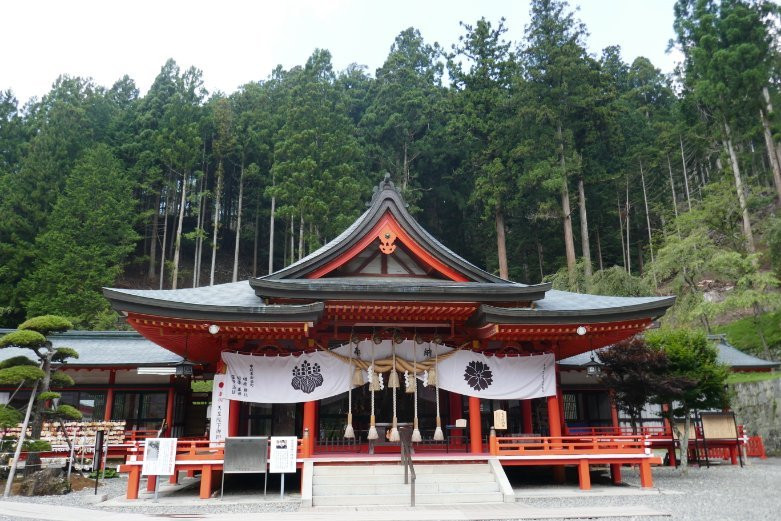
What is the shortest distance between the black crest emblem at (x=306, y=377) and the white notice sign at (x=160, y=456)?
9.24 feet

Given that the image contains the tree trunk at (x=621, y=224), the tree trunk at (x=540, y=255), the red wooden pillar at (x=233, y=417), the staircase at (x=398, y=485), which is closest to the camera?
the staircase at (x=398, y=485)

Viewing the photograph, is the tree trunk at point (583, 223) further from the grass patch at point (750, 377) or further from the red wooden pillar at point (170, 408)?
the red wooden pillar at point (170, 408)

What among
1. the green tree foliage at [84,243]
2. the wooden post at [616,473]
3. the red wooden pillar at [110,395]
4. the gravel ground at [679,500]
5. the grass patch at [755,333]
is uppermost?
the green tree foliage at [84,243]

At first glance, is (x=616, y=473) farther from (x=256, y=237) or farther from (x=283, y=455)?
(x=256, y=237)

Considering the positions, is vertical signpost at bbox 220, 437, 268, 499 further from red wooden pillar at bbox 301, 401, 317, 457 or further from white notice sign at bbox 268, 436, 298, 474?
red wooden pillar at bbox 301, 401, 317, 457

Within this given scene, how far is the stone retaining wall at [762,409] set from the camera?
20078mm

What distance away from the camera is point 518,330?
1236 centimetres

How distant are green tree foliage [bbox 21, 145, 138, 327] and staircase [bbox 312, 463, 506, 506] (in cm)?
2224

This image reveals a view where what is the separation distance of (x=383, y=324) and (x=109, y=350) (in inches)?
436

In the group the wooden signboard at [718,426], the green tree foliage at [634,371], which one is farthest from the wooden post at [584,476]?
the wooden signboard at [718,426]

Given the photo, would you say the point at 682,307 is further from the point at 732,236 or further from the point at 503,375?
the point at 503,375

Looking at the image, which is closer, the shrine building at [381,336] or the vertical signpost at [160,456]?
the vertical signpost at [160,456]

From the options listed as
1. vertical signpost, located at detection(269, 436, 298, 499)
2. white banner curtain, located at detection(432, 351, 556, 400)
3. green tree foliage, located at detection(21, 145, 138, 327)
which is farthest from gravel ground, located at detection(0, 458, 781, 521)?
green tree foliage, located at detection(21, 145, 138, 327)

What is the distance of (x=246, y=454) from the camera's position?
11.1 metres
